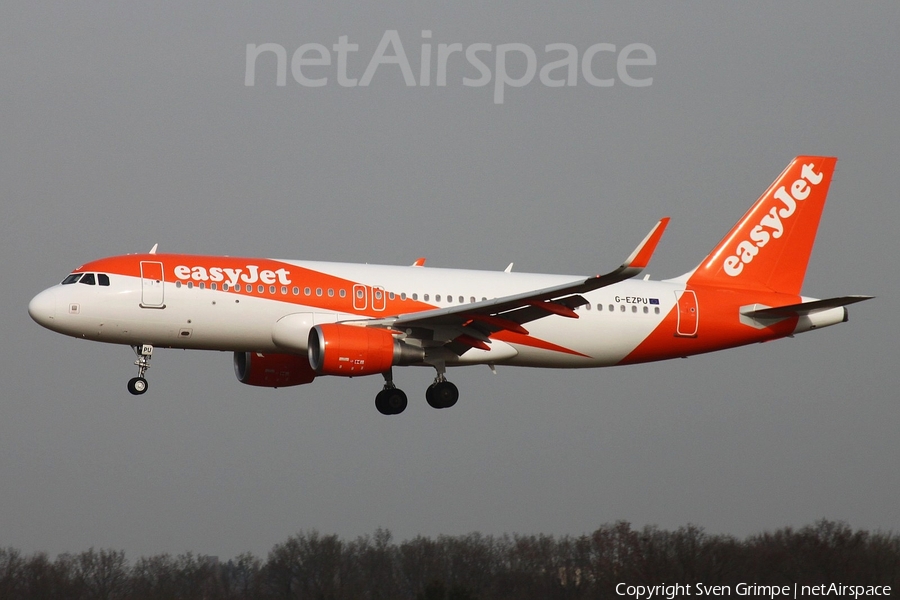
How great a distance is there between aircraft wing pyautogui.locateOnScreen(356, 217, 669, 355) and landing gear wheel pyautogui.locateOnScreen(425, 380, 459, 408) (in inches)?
61.0

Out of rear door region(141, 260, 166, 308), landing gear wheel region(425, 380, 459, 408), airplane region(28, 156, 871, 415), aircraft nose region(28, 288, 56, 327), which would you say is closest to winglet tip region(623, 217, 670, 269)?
airplane region(28, 156, 871, 415)

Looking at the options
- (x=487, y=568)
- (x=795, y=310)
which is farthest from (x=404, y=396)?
(x=487, y=568)

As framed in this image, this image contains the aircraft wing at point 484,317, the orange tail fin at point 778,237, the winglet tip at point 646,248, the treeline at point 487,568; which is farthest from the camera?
the treeline at point 487,568

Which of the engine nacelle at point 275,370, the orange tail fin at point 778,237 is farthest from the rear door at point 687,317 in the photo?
the engine nacelle at point 275,370

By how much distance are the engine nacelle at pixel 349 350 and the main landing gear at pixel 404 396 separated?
3513 millimetres

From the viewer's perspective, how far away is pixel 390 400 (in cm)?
3897

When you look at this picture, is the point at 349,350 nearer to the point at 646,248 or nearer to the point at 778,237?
the point at 646,248

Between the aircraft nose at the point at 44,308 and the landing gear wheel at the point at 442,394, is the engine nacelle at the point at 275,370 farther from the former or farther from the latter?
the aircraft nose at the point at 44,308

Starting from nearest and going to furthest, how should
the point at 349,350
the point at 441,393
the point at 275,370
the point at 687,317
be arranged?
the point at 349,350, the point at 441,393, the point at 687,317, the point at 275,370

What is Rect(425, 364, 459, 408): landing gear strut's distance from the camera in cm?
3862

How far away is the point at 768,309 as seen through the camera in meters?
40.0

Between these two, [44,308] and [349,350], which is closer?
[349,350]

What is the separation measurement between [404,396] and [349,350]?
16.9ft

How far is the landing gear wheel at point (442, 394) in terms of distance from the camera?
38625 mm
